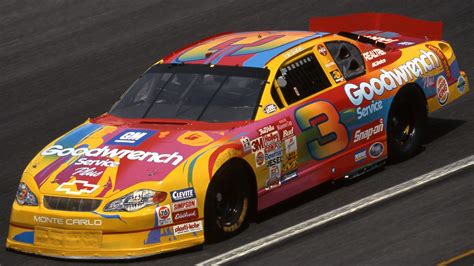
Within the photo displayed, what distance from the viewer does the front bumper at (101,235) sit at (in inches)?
388

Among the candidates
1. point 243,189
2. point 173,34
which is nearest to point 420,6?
point 173,34

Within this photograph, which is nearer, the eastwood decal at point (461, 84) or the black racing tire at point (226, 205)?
Answer: the black racing tire at point (226, 205)

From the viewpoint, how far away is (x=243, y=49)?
12.0m

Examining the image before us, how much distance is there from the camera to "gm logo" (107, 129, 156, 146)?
35.1ft

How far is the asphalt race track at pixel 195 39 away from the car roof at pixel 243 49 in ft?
4.64

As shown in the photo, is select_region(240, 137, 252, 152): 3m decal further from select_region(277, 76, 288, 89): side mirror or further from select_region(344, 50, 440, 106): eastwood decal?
select_region(344, 50, 440, 106): eastwood decal

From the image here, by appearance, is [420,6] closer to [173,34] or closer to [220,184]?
[173,34]

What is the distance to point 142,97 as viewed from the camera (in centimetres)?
1173

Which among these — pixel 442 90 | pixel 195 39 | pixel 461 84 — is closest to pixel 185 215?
pixel 442 90

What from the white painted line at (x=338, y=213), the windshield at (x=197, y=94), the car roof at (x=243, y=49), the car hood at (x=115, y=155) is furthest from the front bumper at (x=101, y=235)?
the car roof at (x=243, y=49)

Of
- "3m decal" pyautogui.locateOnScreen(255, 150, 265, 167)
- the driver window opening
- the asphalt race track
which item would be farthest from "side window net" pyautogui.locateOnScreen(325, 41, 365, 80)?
"3m decal" pyautogui.locateOnScreen(255, 150, 265, 167)

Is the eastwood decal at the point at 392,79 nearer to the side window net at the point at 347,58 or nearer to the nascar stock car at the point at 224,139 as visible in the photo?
the nascar stock car at the point at 224,139

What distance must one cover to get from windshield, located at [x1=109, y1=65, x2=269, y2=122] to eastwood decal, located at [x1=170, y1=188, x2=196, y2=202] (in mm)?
1178

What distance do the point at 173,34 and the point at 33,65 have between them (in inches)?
86.6
